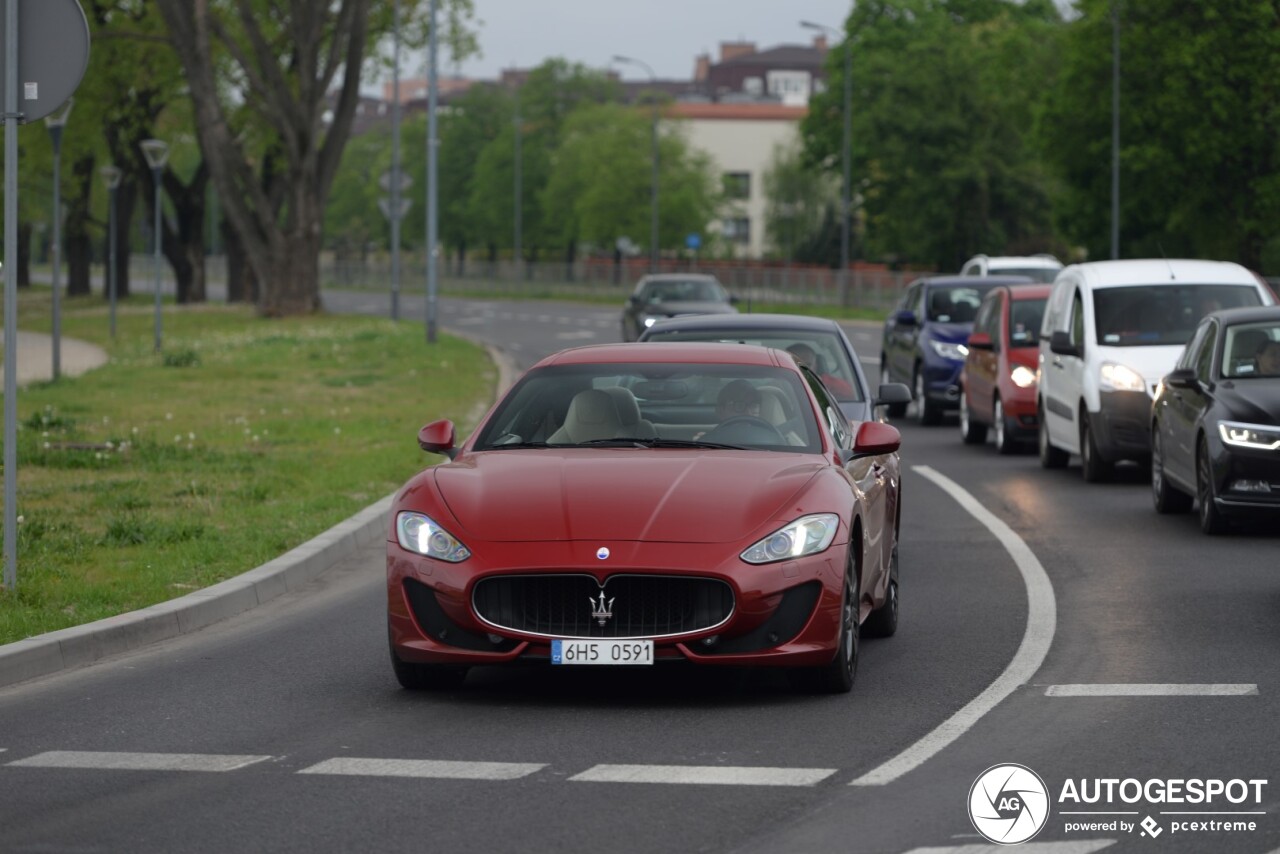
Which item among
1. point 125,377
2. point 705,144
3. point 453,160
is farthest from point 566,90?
point 125,377

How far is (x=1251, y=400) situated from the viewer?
45.5 ft

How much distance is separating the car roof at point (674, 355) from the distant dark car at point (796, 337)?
296cm

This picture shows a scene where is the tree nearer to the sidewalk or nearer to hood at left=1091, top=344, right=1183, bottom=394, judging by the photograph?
the sidewalk

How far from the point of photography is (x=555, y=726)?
305 inches

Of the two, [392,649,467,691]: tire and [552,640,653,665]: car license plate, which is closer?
[552,640,653,665]: car license plate

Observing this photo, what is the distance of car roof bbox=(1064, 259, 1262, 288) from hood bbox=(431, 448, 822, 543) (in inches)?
413

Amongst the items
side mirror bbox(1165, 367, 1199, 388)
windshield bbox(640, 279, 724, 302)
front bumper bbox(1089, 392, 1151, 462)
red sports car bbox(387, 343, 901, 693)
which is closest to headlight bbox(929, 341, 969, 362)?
front bumper bbox(1089, 392, 1151, 462)

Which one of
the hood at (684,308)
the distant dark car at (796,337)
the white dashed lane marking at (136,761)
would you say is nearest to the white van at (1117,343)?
the distant dark car at (796,337)

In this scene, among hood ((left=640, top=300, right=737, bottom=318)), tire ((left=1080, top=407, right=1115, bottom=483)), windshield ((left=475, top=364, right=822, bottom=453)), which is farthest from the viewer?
hood ((left=640, top=300, right=737, bottom=318))

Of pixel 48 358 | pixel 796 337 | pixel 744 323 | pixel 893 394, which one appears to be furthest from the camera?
pixel 48 358

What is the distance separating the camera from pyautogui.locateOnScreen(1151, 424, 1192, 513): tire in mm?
15609

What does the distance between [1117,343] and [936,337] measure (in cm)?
734

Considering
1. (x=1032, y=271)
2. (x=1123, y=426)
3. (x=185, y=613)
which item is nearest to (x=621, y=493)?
(x=185, y=613)

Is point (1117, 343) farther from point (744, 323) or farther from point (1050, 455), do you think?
point (744, 323)
